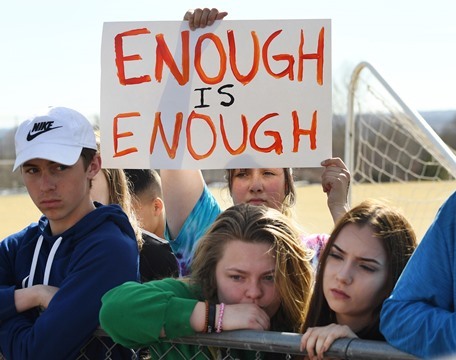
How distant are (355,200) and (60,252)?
12160 millimetres

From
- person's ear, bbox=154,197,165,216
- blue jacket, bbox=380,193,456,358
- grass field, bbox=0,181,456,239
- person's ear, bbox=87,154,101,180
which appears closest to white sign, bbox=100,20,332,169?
person's ear, bbox=87,154,101,180

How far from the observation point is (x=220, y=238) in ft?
9.49

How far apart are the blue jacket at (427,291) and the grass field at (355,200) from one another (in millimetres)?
12501

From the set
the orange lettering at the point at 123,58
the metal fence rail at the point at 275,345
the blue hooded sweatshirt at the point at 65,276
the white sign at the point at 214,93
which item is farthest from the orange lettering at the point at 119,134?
the metal fence rail at the point at 275,345

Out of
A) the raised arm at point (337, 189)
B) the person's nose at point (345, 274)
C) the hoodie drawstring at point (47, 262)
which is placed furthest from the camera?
the raised arm at point (337, 189)

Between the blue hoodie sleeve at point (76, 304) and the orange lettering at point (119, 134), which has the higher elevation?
the orange lettering at point (119, 134)

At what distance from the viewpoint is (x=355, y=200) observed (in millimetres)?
14805

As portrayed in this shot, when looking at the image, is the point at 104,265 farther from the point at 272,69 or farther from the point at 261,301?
the point at 272,69

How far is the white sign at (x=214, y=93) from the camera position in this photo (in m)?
3.60

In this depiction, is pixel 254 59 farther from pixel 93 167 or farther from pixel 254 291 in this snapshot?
pixel 254 291

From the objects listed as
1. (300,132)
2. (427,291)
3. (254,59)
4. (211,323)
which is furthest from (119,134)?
(427,291)

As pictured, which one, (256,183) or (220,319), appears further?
(256,183)

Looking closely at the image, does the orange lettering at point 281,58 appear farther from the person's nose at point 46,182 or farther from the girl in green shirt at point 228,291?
the person's nose at point 46,182

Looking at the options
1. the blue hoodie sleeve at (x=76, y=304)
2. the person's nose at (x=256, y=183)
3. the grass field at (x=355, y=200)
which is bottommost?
the grass field at (x=355, y=200)
